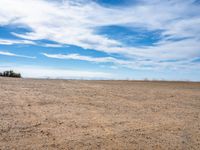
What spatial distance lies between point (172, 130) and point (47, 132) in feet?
11.3

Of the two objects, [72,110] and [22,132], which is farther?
[72,110]

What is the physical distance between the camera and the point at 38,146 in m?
6.35

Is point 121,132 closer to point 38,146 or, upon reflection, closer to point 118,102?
point 38,146

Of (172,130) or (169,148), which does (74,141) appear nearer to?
(169,148)

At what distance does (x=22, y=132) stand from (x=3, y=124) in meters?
0.87

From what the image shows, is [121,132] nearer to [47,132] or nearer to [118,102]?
[47,132]

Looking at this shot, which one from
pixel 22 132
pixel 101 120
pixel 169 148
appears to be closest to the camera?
pixel 169 148

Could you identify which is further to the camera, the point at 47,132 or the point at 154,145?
the point at 47,132

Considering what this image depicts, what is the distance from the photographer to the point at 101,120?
8.99m

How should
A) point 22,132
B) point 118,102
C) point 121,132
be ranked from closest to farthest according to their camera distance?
point 22,132 → point 121,132 → point 118,102

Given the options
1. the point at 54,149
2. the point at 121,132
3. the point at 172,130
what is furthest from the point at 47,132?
the point at 172,130

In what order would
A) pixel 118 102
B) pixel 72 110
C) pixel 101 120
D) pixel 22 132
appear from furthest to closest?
1. pixel 118 102
2. pixel 72 110
3. pixel 101 120
4. pixel 22 132

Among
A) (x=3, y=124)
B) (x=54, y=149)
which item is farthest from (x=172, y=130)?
(x=3, y=124)

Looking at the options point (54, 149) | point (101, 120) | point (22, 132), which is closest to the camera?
point (54, 149)
